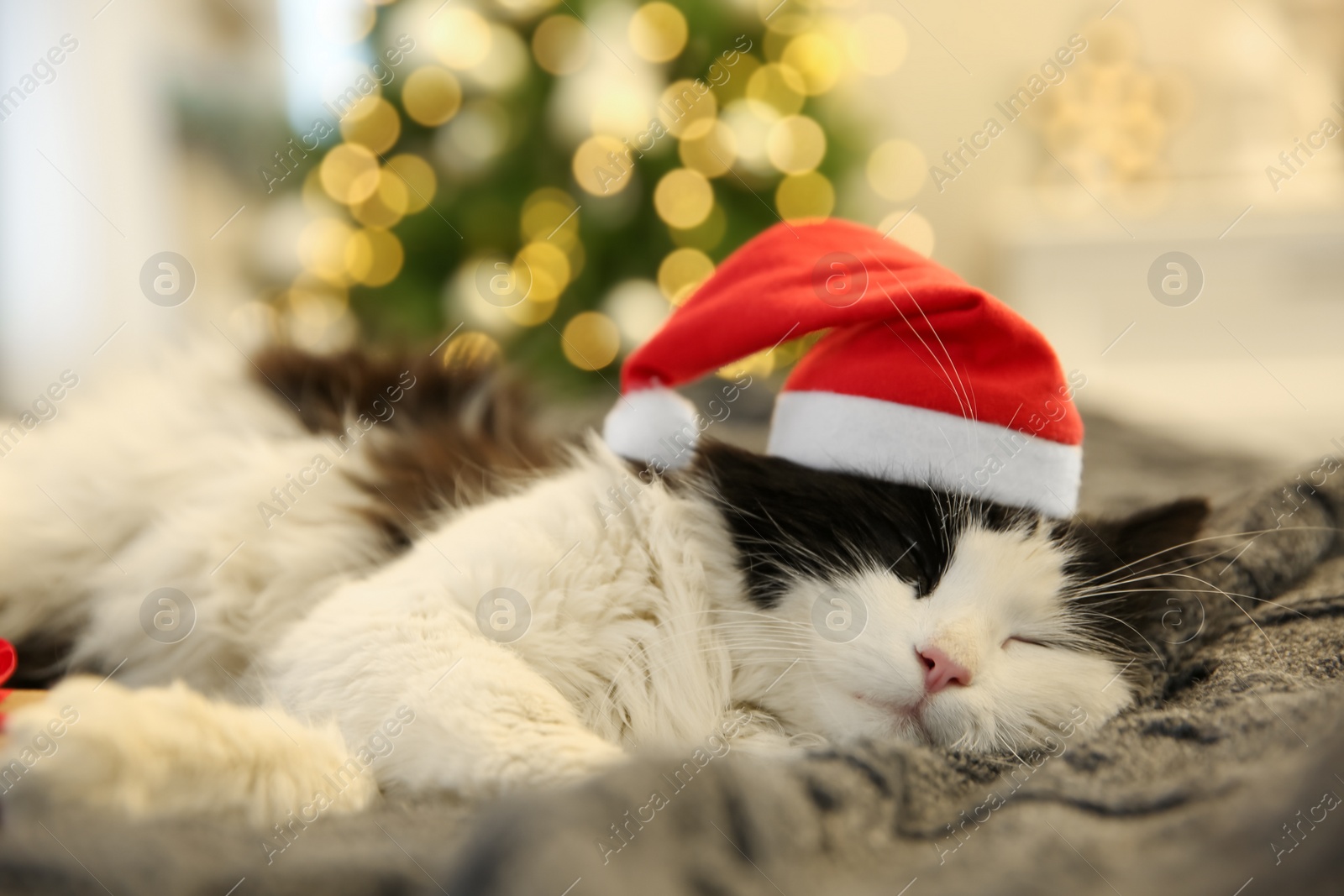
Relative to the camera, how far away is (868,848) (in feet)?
2.25

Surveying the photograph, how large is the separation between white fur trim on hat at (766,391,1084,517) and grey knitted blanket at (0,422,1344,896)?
0.88 ft

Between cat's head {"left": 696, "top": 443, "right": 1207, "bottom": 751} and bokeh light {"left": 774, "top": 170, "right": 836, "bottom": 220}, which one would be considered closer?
cat's head {"left": 696, "top": 443, "right": 1207, "bottom": 751}

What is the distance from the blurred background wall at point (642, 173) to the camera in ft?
9.87

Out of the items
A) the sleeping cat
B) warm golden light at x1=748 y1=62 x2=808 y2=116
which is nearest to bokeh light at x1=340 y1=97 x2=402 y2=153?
warm golden light at x1=748 y1=62 x2=808 y2=116

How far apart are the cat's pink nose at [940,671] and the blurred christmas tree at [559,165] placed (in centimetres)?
220

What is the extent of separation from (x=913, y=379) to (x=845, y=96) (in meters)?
2.66

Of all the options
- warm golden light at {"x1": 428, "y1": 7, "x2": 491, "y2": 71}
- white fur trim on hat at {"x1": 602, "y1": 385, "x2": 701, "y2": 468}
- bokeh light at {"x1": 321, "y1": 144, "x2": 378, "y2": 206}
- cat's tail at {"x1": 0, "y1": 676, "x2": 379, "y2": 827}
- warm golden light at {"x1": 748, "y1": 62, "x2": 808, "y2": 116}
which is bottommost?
white fur trim on hat at {"x1": 602, "y1": 385, "x2": 701, "y2": 468}

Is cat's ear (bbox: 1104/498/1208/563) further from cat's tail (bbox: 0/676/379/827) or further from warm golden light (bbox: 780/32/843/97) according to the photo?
warm golden light (bbox: 780/32/843/97)

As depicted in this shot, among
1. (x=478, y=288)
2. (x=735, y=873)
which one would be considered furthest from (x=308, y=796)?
(x=478, y=288)

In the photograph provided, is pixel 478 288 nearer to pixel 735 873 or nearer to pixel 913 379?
pixel 913 379

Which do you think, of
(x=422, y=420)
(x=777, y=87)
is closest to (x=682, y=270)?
(x=777, y=87)

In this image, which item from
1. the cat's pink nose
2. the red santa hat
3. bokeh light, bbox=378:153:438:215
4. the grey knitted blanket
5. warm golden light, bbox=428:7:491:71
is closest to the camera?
the grey knitted blanket

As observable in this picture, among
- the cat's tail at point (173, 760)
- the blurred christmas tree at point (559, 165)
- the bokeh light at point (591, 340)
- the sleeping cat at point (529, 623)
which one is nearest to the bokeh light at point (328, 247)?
the blurred christmas tree at point (559, 165)

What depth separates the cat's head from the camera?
95cm
